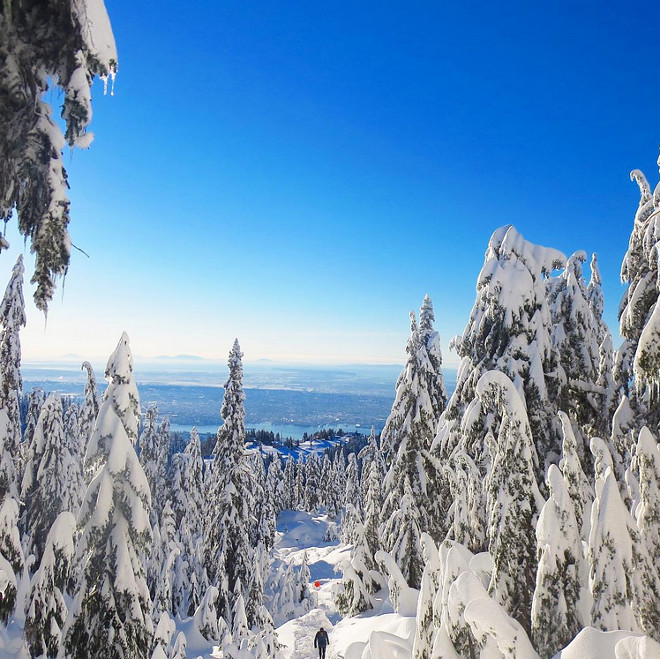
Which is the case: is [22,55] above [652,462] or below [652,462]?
above

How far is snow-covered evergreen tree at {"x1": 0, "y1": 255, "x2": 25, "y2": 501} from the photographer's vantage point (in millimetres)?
15320

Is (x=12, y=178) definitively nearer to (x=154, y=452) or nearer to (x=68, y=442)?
(x=68, y=442)

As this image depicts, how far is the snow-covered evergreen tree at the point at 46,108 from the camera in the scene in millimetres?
3332

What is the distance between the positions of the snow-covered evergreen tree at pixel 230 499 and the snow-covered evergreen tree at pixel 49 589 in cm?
1144

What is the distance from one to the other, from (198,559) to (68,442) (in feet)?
46.6

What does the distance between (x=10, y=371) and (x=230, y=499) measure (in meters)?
12.0

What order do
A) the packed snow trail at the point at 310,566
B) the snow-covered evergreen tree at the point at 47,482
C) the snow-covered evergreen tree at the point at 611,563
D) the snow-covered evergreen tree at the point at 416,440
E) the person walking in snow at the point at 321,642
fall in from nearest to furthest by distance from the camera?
the snow-covered evergreen tree at the point at 611,563, the person walking in snow at the point at 321,642, the snow-covered evergreen tree at the point at 416,440, the snow-covered evergreen tree at the point at 47,482, the packed snow trail at the point at 310,566

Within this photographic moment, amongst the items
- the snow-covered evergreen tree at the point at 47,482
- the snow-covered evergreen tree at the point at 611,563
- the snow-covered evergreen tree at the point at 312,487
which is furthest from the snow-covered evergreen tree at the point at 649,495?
the snow-covered evergreen tree at the point at 312,487

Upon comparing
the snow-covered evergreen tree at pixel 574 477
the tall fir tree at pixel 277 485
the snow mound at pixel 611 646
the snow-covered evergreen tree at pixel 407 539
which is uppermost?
the snow-covered evergreen tree at pixel 574 477

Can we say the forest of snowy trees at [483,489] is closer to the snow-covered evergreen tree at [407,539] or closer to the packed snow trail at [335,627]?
the snow-covered evergreen tree at [407,539]

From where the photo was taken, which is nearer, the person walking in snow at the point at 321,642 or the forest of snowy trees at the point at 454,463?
the forest of snowy trees at the point at 454,463

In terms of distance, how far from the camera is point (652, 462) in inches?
224

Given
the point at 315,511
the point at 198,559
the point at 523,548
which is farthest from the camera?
the point at 315,511

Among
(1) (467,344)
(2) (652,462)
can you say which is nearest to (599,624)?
(2) (652,462)
